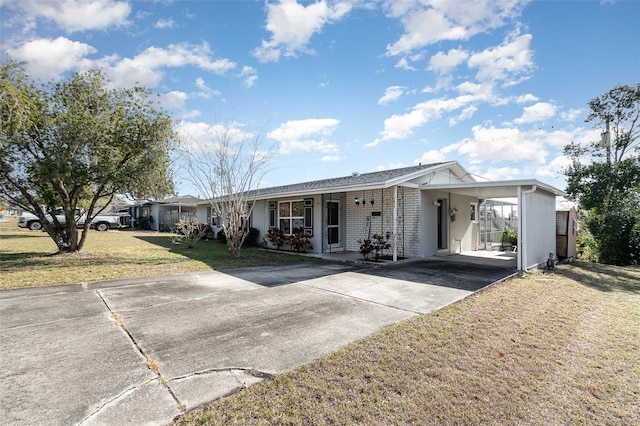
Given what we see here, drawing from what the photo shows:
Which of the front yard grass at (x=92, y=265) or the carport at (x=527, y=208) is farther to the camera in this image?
the carport at (x=527, y=208)

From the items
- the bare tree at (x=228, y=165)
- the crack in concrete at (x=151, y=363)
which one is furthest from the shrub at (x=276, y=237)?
the crack in concrete at (x=151, y=363)

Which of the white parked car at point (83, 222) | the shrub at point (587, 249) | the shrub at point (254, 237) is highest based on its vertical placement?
the white parked car at point (83, 222)

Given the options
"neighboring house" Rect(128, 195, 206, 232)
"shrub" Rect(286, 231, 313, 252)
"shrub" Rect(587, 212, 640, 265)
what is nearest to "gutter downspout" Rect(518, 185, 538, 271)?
"shrub" Rect(286, 231, 313, 252)

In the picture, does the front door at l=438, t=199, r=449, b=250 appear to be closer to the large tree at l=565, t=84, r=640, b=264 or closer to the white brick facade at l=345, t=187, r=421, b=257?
the white brick facade at l=345, t=187, r=421, b=257

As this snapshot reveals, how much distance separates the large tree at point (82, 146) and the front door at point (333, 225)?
6.40 meters

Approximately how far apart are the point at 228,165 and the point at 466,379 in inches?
378

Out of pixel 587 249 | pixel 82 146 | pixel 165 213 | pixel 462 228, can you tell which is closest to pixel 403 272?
pixel 462 228

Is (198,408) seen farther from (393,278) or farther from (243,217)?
(243,217)

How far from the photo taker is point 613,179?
13422mm

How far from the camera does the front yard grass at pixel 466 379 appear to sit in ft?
7.68

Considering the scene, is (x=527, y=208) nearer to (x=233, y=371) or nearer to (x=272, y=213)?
(x=233, y=371)

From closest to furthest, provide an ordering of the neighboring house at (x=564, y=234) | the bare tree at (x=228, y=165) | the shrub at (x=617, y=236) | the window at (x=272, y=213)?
the bare tree at (x=228, y=165) < the neighboring house at (x=564, y=234) < the shrub at (x=617, y=236) < the window at (x=272, y=213)

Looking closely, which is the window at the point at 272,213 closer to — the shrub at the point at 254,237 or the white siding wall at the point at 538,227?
the shrub at the point at 254,237

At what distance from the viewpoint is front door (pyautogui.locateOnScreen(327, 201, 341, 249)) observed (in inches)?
500
